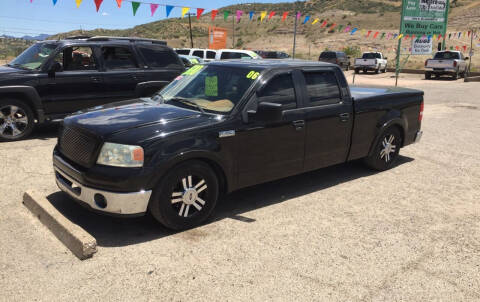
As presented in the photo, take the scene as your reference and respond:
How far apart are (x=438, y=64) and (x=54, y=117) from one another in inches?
1011

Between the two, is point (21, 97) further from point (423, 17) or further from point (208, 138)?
point (423, 17)

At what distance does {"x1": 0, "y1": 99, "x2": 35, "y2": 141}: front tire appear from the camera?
24.5 feet

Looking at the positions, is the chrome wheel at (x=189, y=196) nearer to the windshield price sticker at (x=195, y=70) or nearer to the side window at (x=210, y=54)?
the windshield price sticker at (x=195, y=70)

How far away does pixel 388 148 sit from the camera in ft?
20.5

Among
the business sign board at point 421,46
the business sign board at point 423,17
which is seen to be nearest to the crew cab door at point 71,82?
the business sign board at point 423,17

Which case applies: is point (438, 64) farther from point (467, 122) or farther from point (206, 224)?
point (206, 224)

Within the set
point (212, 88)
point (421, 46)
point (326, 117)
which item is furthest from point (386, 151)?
point (421, 46)

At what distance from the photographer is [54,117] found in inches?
306

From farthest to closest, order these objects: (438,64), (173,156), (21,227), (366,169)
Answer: (438,64) → (366,169) → (21,227) → (173,156)

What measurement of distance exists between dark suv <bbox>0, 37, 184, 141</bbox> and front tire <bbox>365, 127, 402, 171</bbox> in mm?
4120

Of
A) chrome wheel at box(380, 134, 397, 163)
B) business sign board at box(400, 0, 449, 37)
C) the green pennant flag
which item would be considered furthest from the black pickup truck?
business sign board at box(400, 0, 449, 37)

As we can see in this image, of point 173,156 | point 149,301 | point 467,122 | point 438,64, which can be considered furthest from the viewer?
point 438,64

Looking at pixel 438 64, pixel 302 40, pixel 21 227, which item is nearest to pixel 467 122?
pixel 21 227

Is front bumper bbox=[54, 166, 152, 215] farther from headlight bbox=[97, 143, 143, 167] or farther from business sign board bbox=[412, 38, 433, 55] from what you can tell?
business sign board bbox=[412, 38, 433, 55]
